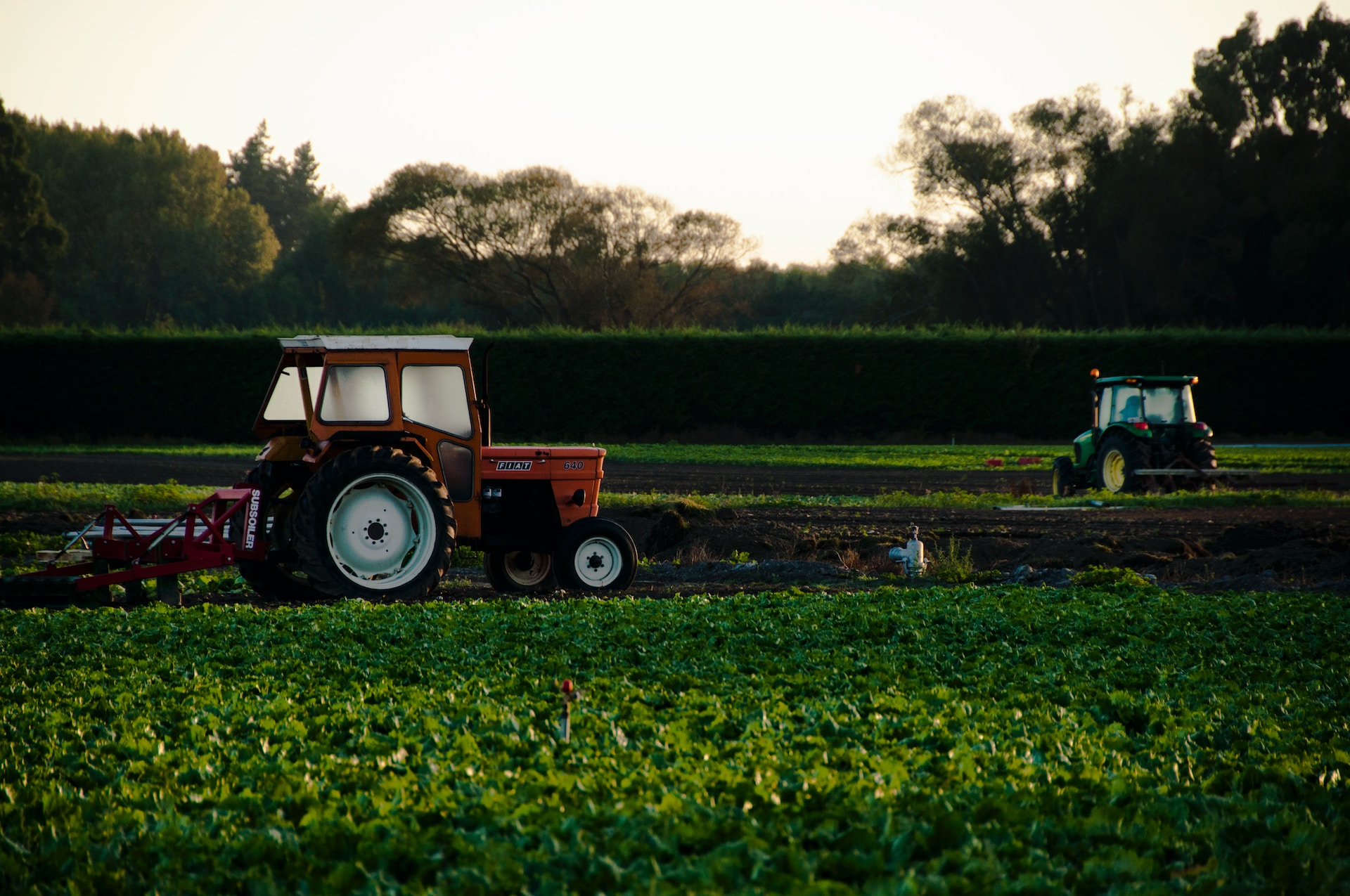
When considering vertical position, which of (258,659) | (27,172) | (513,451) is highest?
(27,172)

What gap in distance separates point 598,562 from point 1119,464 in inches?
462

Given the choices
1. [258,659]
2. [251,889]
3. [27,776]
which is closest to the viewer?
[251,889]

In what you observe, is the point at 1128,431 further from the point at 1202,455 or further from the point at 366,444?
the point at 366,444

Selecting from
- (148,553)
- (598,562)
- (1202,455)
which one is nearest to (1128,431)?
(1202,455)

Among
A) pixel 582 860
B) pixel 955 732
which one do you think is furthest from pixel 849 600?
pixel 582 860

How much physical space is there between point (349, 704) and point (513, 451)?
409 cm

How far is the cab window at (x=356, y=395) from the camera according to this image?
28.7ft

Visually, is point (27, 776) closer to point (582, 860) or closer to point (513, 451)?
point (582, 860)

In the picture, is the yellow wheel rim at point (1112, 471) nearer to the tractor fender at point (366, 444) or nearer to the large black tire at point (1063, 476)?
the large black tire at point (1063, 476)

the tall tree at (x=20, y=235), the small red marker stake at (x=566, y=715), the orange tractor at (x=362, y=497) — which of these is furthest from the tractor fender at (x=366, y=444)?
the tall tree at (x=20, y=235)

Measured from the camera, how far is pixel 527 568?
10.1 metres

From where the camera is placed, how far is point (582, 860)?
3.50m

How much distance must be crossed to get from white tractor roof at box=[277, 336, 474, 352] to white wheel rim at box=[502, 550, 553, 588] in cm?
202

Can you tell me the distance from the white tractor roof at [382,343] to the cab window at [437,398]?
141 mm
